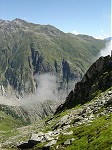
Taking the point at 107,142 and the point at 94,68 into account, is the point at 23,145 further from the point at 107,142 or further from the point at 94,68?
the point at 94,68

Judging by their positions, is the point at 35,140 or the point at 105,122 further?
the point at 35,140

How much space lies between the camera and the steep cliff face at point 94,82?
324 feet

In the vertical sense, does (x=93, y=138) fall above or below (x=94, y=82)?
above

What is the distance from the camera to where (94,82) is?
4338 inches

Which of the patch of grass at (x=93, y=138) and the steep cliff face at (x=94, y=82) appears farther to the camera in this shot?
the steep cliff face at (x=94, y=82)

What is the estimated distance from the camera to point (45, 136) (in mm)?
51688

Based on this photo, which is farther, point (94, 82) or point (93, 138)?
point (94, 82)

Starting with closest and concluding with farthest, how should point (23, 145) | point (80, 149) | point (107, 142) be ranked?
point (107, 142) < point (80, 149) < point (23, 145)

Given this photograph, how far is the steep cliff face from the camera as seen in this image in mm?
98631

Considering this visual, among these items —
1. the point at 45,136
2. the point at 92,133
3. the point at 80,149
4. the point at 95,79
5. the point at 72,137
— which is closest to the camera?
the point at 80,149

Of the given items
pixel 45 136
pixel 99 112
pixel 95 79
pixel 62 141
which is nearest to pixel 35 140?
pixel 45 136

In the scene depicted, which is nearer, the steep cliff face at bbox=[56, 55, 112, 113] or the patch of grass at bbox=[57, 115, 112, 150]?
the patch of grass at bbox=[57, 115, 112, 150]

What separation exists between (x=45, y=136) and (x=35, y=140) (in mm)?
1996

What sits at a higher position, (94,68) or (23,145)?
(94,68)
